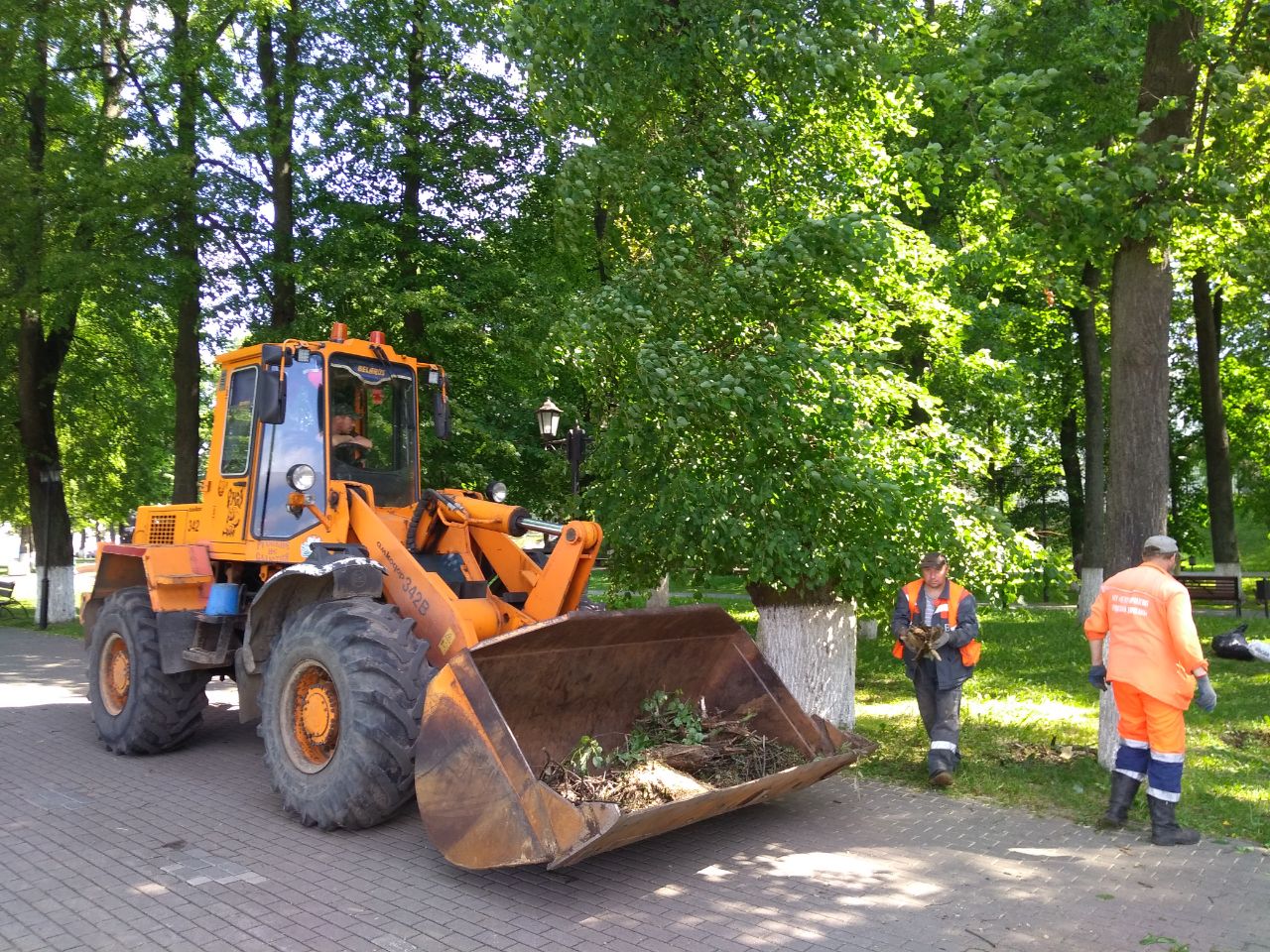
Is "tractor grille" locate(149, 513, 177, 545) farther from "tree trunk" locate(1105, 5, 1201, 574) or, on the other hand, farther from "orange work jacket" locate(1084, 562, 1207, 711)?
"tree trunk" locate(1105, 5, 1201, 574)

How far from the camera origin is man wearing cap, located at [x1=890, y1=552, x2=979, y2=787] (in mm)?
7156

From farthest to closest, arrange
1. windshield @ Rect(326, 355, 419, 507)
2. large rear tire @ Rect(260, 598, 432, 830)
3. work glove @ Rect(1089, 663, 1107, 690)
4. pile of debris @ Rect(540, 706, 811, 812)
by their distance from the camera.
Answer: windshield @ Rect(326, 355, 419, 507)
work glove @ Rect(1089, 663, 1107, 690)
large rear tire @ Rect(260, 598, 432, 830)
pile of debris @ Rect(540, 706, 811, 812)

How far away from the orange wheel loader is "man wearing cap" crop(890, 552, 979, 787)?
1282mm

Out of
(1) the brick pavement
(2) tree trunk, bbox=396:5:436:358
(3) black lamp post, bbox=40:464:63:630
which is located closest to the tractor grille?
(1) the brick pavement

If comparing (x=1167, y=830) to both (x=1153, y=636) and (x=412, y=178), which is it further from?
(x=412, y=178)

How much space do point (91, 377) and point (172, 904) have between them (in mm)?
20717

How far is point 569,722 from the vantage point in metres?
5.91

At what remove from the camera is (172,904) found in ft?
16.3

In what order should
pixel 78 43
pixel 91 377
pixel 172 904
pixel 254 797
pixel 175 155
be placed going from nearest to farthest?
pixel 172 904
pixel 254 797
pixel 175 155
pixel 78 43
pixel 91 377

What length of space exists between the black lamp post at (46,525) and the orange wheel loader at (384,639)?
12405mm

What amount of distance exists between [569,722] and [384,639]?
1184 millimetres

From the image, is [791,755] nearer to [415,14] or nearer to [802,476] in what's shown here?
[802,476]

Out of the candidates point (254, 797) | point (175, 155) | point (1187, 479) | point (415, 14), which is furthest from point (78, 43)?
point (1187, 479)

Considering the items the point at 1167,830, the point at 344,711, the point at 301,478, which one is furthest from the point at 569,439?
the point at 1167,830
